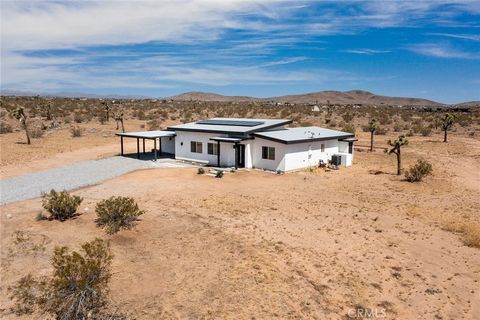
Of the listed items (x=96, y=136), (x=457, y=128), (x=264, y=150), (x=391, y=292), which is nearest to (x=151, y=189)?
(x=264, y=150)

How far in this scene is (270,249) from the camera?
15039mm

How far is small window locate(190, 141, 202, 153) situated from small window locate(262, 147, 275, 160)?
239 inches

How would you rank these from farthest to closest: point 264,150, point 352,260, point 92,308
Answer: point 264,150
point 352,260
point 92,308

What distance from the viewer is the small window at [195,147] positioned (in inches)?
1321

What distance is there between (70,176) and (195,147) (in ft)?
34.5

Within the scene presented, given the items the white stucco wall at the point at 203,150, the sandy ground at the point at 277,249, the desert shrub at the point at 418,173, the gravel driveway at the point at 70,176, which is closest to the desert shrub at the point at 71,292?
the sandy ground at the point at 277,249

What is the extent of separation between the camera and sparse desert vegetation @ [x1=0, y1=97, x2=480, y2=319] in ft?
37.0

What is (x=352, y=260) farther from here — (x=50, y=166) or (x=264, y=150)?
(x=50, y=166)

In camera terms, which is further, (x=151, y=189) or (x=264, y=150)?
(x=264, y=150)

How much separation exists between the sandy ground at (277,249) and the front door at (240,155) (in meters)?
5.26

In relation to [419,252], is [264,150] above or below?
above

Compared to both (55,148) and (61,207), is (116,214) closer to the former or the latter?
(61,207)

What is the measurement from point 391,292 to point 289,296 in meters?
3.19

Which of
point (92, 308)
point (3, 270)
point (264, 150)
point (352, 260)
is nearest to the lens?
point (92, 308)
